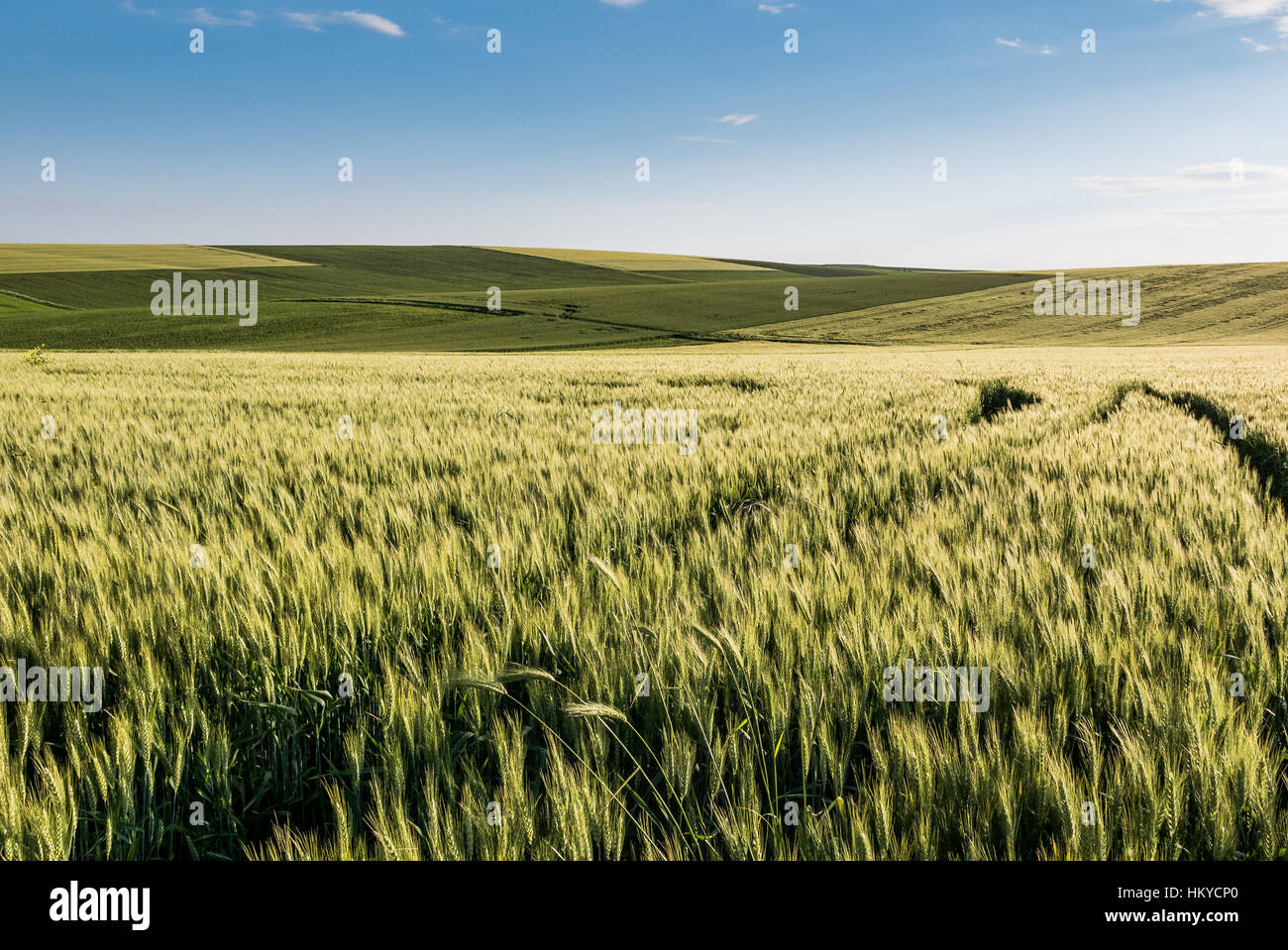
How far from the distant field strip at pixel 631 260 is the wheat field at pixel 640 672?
363 ft

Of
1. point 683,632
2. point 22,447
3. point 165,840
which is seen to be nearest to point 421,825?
point 165,840

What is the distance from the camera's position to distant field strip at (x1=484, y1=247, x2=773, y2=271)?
115 metres

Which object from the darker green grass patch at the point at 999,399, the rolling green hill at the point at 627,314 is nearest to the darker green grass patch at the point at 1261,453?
the darker green grass patch at the point at 999,399

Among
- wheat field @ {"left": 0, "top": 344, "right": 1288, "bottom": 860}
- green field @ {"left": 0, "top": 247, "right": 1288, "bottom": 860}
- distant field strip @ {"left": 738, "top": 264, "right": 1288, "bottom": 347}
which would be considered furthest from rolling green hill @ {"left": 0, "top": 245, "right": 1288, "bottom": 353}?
wheat field @ {"left": 0, "top": 344, "right": 1288, "bottom": 860}

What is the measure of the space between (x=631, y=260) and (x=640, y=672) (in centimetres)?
12889

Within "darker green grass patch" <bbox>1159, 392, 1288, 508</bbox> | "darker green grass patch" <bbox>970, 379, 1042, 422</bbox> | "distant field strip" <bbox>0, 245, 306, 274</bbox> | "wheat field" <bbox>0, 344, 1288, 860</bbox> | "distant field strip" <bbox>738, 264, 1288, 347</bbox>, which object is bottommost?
"wheat field" <bbox>0, 344, 1288, 860</bbox>

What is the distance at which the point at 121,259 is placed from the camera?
9088 centimetres

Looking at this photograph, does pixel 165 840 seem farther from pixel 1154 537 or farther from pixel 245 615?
pixel 1154 537

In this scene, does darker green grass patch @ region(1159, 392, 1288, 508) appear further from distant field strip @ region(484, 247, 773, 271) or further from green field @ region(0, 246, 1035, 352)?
distant field strip @ region(484, 247, 773, 271)

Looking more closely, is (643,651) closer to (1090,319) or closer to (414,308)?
(1090,319)

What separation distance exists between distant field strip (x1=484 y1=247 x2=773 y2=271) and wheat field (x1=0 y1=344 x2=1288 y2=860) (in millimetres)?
110646

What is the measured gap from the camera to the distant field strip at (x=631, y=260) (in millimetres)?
114750

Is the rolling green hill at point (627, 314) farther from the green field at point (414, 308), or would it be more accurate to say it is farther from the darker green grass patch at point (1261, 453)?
the darker green grass patch at point (1261, 453)

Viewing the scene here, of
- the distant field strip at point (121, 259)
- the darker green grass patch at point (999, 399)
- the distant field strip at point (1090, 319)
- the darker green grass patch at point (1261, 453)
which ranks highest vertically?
the distant field strip at point (121, 259)
